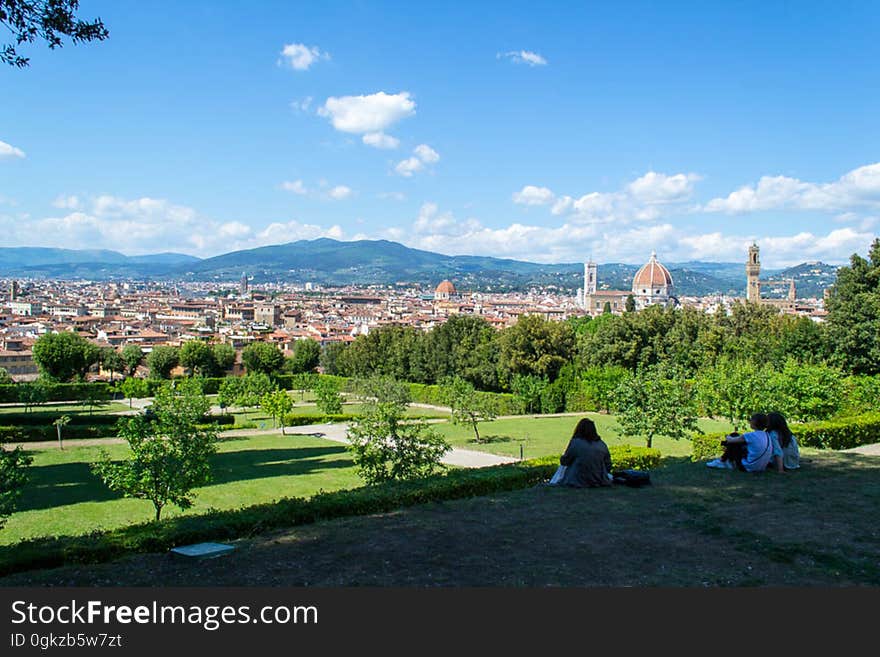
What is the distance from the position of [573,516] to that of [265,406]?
33.8 metres

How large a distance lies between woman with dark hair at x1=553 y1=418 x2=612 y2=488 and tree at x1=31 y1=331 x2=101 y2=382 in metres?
60.0

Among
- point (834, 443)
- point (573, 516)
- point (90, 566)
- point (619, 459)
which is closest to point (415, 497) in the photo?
point (573, 516)

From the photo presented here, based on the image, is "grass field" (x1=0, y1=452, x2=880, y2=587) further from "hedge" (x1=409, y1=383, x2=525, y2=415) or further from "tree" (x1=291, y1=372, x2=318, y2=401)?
"tree" (x1=291, y1=372, x2=318, y2=401)

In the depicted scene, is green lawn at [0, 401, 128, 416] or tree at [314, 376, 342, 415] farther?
green lawn at [0, 401, 128, 416]

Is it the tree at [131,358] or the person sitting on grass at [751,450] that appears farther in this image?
the tree at [131,358]

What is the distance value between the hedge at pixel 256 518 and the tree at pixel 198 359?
199 feet

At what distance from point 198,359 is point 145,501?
5032 cm

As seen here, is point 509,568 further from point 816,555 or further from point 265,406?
point 265,406

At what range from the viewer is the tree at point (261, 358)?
69500 millimetres

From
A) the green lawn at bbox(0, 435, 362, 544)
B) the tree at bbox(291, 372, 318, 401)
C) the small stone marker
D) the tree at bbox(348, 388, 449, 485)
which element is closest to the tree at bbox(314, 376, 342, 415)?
the green lawn at bbox(0, 435, 362, 544)

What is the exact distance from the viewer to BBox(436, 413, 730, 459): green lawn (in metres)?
28.5

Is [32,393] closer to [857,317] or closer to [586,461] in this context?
[586,461]

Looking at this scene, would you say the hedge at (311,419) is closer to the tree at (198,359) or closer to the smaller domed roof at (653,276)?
the tree at (198,359)

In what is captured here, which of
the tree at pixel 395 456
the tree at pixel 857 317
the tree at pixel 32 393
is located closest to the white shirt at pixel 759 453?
the tree at pixel 395 456
